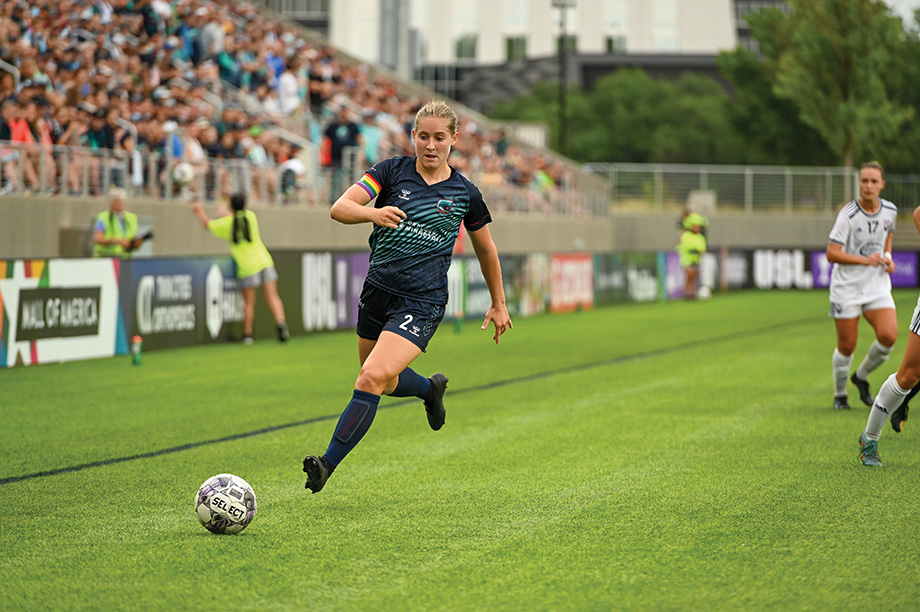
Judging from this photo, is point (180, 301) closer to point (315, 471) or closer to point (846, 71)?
point (315, 471)

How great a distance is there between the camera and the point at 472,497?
756 cm

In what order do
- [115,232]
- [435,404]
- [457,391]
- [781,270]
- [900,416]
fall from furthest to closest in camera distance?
[781,270] < [115,232] < [457,391] < [900,416] < [435,404]

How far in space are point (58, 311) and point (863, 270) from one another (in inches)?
386

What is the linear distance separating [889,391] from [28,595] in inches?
220

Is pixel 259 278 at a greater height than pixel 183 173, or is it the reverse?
pixel 183 173

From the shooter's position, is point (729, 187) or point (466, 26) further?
point (466, 26)

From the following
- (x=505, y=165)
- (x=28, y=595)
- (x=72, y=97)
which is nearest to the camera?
(x=28, y=595)

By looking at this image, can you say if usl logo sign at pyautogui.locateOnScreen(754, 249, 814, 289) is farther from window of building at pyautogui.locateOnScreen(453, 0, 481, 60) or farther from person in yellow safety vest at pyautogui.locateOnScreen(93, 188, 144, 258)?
window of building at pyautogui.locateOnScreen(453, 0, 481, 60)

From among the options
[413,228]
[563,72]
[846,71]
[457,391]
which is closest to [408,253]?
[413,228]

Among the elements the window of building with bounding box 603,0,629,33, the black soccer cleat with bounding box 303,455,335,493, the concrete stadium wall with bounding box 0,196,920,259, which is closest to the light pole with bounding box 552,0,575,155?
the concrete stadium wall with bounding box 0,196,920,259

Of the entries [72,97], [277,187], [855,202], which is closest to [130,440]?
[855,202]

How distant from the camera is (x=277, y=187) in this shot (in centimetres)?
2506

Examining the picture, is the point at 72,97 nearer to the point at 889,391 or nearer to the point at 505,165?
the point at 889,391

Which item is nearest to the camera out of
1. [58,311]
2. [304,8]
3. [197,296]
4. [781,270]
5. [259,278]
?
[58,311]
